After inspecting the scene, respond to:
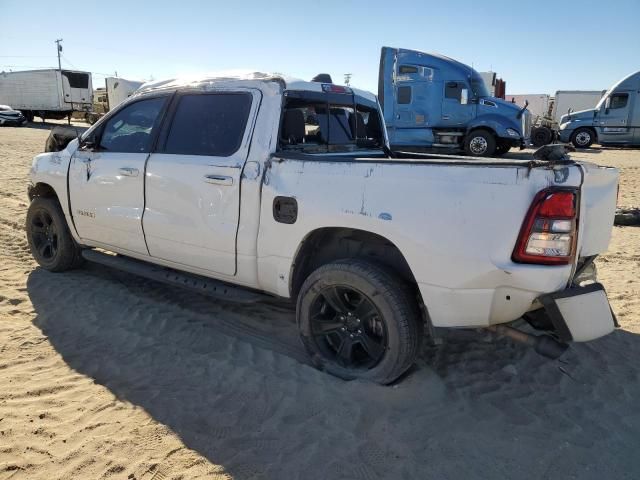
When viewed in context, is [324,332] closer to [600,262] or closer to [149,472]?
[149,472]

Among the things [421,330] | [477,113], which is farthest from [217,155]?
[477,113]

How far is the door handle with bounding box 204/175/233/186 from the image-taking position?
Answer: 325cm

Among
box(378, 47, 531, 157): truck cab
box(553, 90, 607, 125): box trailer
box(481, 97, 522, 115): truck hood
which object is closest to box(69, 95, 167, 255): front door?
box(378, 47, 531, 157): truck cab

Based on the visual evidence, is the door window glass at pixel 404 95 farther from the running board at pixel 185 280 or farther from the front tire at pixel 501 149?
the running board at pixel 185 280

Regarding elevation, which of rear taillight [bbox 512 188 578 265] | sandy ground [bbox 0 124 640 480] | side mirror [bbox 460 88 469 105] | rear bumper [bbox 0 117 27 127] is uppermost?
side mirror [bbox 460 88 469 105]

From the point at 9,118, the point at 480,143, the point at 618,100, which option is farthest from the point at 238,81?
the point at 9,118

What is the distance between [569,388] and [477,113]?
1390 centimetres

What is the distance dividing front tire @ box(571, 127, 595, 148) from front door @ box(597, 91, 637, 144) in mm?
434

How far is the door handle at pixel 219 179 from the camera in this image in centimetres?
325

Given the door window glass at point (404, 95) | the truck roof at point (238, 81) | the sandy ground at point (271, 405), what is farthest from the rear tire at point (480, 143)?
the truck roof at point (238, 81)

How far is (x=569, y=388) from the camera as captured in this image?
3.02 meters

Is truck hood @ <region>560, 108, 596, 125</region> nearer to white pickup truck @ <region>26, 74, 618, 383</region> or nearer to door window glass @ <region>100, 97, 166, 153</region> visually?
white pickup truck @ <region>26, 74, 618, 383</region>

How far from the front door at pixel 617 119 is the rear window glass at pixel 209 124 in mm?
22041

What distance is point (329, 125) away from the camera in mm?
3934
